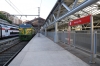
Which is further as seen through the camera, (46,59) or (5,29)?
(5,29)

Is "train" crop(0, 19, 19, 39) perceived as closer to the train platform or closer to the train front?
the train front

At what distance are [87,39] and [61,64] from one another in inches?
147

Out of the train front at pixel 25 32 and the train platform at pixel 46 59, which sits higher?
the train front at pixel 25 32

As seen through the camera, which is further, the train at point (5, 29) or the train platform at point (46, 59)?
the train at point (5, 29)

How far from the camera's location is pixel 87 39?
31.8ft

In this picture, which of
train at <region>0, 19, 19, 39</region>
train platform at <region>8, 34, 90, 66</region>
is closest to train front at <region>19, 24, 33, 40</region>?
train at <region>0, 19, 19, 39</region>

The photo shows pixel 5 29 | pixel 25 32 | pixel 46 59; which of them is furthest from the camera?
pixel 5 29

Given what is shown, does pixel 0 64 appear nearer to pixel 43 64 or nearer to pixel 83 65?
pixel 43 64

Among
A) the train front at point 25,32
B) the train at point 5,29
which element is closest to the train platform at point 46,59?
the train front at point 25,32

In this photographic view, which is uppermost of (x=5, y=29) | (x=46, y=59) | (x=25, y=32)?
(x=5, y=29)

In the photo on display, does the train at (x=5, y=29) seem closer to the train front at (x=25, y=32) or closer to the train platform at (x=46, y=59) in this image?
the train front at (x=25, y=32)

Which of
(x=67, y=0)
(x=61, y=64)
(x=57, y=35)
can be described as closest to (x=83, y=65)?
(x=61, y=64)

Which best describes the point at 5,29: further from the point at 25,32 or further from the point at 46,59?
the point at 46,59

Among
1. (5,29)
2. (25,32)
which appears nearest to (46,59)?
(25,32)
